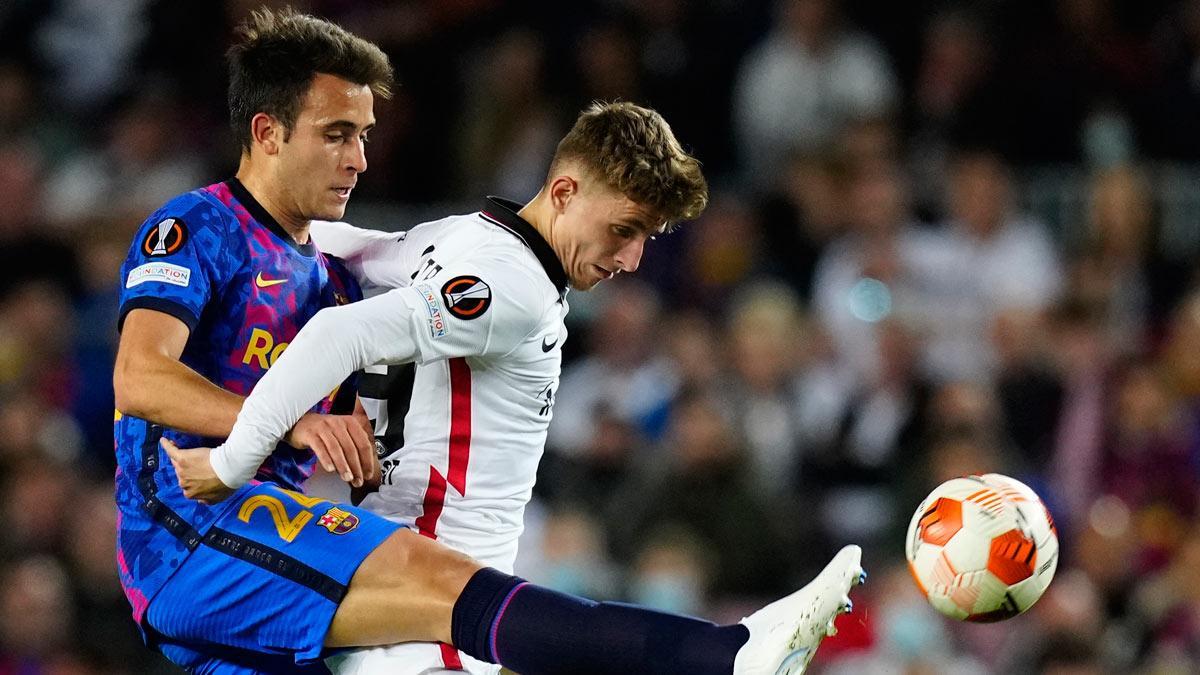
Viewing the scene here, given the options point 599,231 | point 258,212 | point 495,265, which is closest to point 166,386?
point 258,212

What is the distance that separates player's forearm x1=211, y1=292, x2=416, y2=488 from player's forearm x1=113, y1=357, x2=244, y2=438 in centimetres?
9

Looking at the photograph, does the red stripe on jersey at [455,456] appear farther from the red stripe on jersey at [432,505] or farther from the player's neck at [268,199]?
the player's neck at [268,199]

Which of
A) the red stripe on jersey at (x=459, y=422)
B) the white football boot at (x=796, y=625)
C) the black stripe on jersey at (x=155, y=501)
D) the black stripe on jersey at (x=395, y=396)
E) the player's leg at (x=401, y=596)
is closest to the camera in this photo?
the white football boot at (x=796, y=625)

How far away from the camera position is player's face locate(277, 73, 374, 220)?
4.89 meters

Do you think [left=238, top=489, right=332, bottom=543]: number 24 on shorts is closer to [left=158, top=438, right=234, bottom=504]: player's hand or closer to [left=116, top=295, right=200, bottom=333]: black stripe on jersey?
[left=158, top=438, right=234, bottom=504]: player's hand

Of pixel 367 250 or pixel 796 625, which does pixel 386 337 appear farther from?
pixel 796 625

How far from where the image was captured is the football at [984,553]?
15.3 ft

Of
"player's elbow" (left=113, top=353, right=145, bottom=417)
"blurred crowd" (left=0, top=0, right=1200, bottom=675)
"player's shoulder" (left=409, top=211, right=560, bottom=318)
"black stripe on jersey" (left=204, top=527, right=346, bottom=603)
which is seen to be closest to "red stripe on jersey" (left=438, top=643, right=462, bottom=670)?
"black stripe on jersey" (left=204, top=527, right=346, bottom=603)

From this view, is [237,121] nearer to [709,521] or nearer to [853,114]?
[709,521]

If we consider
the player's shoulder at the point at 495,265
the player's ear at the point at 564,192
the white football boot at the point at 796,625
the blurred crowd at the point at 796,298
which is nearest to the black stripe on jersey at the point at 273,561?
the player's shoulder at the point at 495,265

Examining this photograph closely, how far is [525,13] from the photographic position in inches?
Answer: 490

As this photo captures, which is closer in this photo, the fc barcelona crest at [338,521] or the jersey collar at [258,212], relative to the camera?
the fc barcelona crest at [338,521]

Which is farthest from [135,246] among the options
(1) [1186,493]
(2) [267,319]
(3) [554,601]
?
(1) [1186,493]

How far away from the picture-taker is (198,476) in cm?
444
